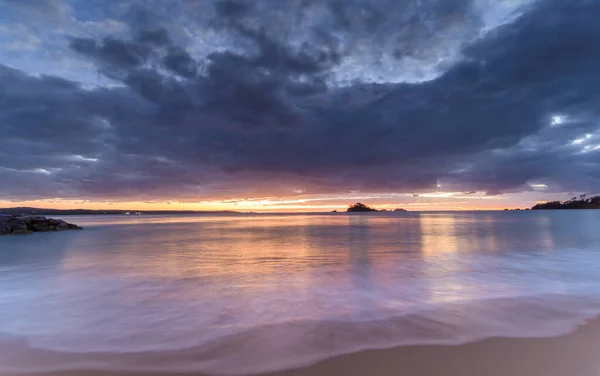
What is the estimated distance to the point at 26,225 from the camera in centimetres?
3597

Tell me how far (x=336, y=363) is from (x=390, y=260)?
1016cm

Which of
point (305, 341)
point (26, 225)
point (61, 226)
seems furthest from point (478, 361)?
point (61, 226)

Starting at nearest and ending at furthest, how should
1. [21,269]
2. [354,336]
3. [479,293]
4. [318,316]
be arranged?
1. [354,336]
2. [318,316]
3. [479,293]
4. [21,269]

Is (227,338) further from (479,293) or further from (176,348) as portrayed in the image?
(479,293)

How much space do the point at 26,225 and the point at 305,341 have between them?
45588 mm

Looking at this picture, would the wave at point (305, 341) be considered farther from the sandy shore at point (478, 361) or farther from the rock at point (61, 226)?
the rock at point (61, 226)

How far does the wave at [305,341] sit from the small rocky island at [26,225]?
39.2 metres

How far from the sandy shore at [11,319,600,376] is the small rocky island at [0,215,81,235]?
41.3 m

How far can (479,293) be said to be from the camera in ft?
25.9

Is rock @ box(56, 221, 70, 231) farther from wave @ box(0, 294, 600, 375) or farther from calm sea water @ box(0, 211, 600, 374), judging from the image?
wave @ box(0, 294, 600, 375)

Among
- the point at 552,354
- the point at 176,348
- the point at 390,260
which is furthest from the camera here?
the point at 390,260

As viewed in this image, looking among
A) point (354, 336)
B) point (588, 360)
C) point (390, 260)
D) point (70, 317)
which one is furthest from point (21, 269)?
point (588, 360)

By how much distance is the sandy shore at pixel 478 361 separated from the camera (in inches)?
154

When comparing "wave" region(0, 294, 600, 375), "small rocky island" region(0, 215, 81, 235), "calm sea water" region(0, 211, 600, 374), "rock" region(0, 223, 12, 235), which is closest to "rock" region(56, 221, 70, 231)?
"small rocky island" region(0, 215, 81, 235)
